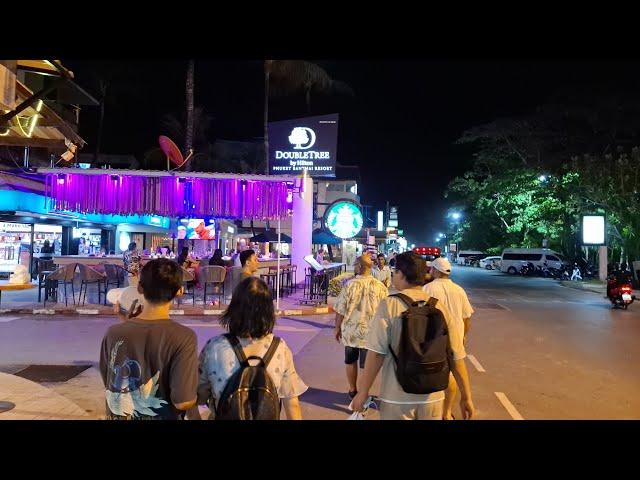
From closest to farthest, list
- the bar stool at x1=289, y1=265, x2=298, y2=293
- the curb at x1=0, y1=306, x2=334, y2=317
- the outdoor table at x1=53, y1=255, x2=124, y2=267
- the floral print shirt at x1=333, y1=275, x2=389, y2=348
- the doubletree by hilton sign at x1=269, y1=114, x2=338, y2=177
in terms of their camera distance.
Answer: the floral print shirt at x1=333, y1=275, x2=389, y2=348 → the curb at x1=0, y1=306, x2=334, y2=317 → the outdoor table at x1=53, y1=255, x2=124, y2=267 → the bar stool at x1=289, y1=265, x2=298, y2=293 → the doubletree by hilton sign at x1=269, y1=114, x2=338, y2=177

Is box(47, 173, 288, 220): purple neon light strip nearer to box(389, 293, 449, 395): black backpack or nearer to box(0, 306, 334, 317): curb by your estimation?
box(0, 306, 334, 317): curb

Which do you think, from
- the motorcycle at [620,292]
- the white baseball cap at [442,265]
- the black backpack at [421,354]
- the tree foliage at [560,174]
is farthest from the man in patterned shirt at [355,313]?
the tree foliage at [560,174]

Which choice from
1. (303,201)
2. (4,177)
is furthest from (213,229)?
(4,177)

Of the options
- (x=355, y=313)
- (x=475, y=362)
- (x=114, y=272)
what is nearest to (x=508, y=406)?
(x=355, y=313)

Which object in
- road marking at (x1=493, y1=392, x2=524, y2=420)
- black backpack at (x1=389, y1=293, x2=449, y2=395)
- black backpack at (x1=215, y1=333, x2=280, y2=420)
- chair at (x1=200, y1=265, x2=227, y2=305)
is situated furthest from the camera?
chair at (x1=200, y1=265, x2=227, y2=305)

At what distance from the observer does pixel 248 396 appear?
2578 millimetres

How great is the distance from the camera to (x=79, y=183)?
16031mm

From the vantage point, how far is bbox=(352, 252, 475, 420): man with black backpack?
3.20 m

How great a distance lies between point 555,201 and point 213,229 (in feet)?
93.4

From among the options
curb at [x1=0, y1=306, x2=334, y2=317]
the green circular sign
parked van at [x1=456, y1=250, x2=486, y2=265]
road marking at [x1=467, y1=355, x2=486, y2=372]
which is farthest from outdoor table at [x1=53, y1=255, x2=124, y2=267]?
parked van at [x1=456, y1=250, x2=486, y2=265]

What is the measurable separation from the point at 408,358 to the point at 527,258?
147ft

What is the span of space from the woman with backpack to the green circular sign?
34.7 feet

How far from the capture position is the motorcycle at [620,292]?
17.4 m
